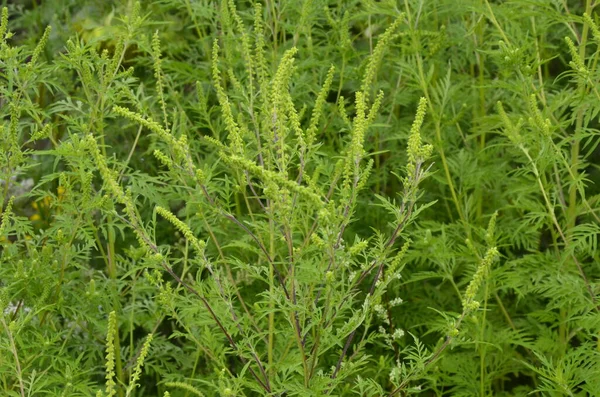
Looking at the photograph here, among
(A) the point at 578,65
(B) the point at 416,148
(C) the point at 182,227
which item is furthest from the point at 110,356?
(A) the point at 578,65

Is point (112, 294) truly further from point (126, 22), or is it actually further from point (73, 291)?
point (126, 22)

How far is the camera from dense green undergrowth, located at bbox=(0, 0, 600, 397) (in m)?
2.25

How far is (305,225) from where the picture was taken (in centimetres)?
221

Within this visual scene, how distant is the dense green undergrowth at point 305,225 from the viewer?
2254 millimetres

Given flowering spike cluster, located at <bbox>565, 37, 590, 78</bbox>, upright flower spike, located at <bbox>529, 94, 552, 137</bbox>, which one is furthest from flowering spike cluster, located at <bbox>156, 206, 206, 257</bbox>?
flowering spike cluster, located at <bbox>565, 37, 590, 78</bbox>

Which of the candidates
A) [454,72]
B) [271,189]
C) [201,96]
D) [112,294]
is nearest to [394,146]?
[454,72]

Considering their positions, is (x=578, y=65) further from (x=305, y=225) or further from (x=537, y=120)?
(x=305, y=225)

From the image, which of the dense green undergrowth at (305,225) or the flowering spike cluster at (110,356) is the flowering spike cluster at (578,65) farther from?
the flowering spike cluster at (110,356)

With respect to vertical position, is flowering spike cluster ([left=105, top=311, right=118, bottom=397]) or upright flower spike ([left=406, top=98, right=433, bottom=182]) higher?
upright flower spike ([left=406, top=98, right=433, bottom=182])

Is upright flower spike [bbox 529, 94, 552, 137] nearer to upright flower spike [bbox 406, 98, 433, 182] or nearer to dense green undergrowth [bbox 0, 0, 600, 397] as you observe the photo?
dense green undergrowth [bbox 0, 0, 600, 397]

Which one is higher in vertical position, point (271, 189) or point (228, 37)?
point (271, 189)

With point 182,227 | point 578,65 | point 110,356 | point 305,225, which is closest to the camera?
point 110,356

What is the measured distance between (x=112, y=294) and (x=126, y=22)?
0.85m

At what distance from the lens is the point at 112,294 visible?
9.45 feet
